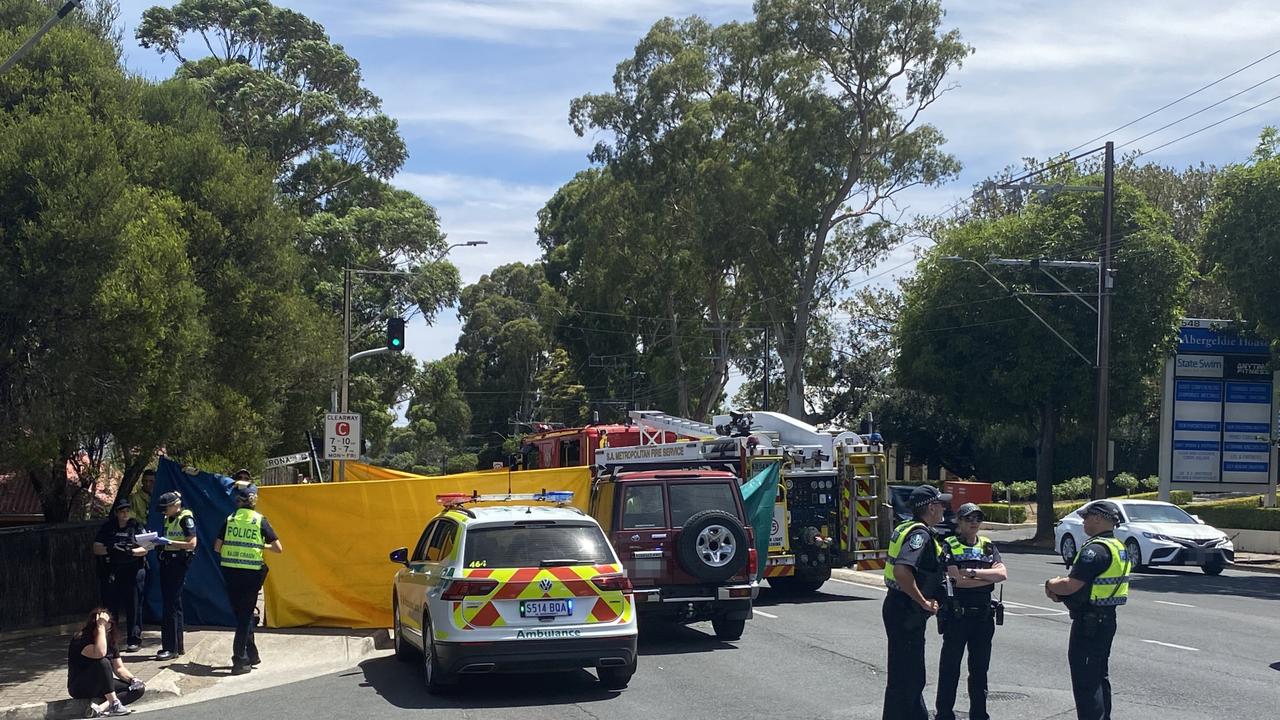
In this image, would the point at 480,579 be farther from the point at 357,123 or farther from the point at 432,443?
the point at 432,443

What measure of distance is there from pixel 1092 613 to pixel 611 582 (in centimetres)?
421

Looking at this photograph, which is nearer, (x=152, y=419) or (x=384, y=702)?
(x=384, y=702)

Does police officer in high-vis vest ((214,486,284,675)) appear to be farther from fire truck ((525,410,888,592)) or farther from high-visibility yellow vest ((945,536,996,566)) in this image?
high-visibility yellow vest ((945,536,996,566))

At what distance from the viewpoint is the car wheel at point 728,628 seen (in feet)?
47.2

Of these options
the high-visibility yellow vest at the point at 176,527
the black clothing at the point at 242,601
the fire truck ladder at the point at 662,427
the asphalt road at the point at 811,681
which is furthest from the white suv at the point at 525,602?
the fire truck ladder at the point at 662,427

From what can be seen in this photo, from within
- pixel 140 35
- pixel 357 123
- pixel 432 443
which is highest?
pixel 140 35

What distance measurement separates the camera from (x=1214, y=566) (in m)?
26.8

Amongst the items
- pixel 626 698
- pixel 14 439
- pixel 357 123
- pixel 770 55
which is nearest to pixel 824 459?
pixel 626 698

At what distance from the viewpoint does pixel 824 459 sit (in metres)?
18.8

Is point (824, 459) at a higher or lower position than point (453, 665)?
higher

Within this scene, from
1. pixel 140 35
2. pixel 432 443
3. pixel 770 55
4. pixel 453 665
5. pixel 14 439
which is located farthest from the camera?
pixel 432 443

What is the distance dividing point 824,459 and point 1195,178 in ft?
124

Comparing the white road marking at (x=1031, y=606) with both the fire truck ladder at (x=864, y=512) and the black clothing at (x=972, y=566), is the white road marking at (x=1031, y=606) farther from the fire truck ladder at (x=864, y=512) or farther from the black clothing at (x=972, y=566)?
the black clothing at (x=972, y=566)

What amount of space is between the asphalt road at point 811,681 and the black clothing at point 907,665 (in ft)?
4.20
